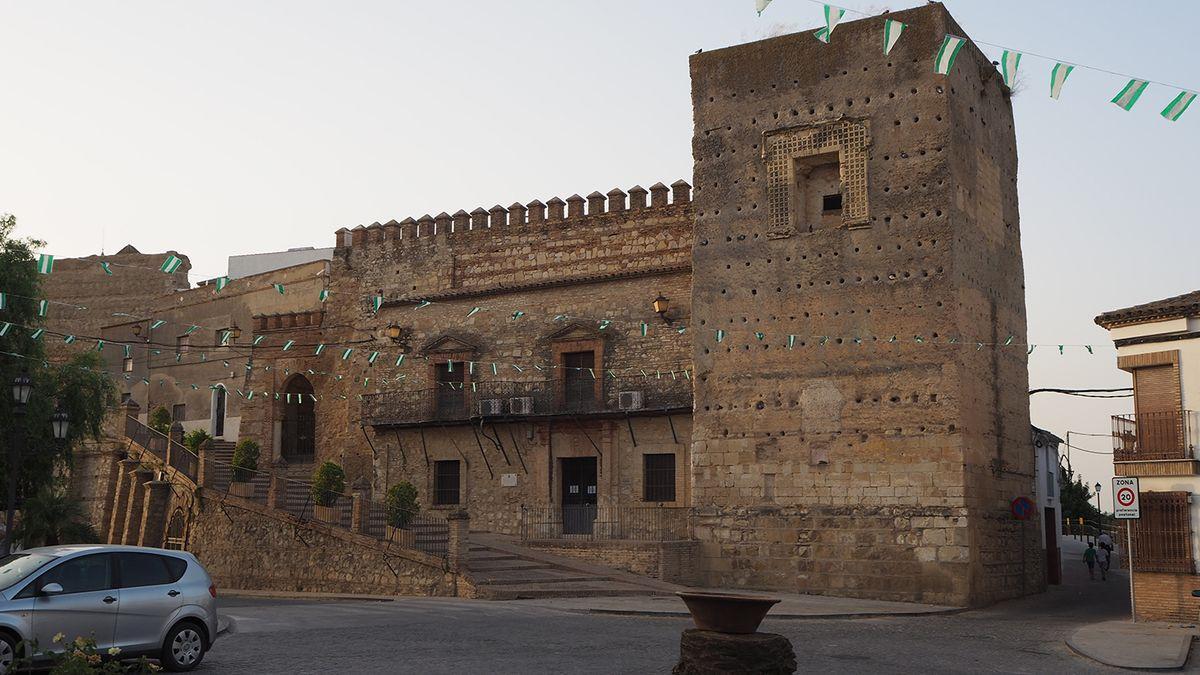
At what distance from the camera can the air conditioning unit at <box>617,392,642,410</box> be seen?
79.9 feet

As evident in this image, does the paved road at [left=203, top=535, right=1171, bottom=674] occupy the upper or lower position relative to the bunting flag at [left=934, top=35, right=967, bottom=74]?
lower

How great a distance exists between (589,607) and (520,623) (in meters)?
2.99

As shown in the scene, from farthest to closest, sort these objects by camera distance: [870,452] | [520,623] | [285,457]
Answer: [285,457], [870,452], [520,623]

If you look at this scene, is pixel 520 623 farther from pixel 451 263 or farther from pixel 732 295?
pixel 451 263

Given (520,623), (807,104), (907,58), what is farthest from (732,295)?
(520,623)

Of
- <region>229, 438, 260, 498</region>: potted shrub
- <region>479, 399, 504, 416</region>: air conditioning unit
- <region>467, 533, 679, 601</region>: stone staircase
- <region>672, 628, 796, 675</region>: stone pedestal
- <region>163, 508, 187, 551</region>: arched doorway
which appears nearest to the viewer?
<region>672, 628, 796, 675</region>: stone pedestal

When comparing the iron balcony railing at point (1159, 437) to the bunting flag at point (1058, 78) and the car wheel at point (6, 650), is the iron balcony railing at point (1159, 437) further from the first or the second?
the car wheel at point (6, 650)

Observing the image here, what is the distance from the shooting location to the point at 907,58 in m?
20.8

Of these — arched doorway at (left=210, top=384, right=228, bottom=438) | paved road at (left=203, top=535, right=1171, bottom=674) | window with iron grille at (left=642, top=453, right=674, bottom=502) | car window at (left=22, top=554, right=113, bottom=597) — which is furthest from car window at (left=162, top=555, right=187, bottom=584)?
arched doorway at (left=210, top=384, right=228, bottom=438)

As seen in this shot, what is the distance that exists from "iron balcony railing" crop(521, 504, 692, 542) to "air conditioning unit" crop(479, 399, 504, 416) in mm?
2626

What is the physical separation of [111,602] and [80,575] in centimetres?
37

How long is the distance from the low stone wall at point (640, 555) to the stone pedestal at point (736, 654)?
12395mm

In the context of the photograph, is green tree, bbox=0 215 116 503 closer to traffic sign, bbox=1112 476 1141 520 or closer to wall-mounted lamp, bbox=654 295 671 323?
wall-mounted lamp, bbox=654 295 671 323

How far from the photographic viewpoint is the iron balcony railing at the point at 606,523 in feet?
75.8
